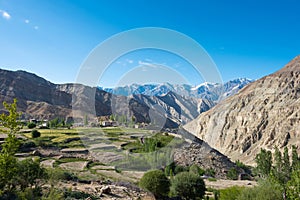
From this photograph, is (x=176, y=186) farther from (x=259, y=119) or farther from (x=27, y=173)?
(x=259, y=119)

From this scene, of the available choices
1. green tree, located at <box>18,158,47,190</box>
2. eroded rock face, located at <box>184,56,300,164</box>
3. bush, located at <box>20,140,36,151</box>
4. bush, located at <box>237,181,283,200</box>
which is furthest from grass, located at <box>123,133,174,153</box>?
eroded rock face, located at <box>184,56,300,164</box>

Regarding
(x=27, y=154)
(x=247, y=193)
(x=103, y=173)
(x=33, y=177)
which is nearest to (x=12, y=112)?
(x=33, y=177)

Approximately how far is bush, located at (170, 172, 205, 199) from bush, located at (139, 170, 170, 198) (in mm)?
503

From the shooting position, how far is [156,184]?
1349 centimetres

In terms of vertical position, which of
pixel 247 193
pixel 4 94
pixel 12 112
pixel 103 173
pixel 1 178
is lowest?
pixel 103 173

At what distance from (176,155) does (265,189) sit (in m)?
20.2

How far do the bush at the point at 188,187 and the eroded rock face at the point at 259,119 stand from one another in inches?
1962

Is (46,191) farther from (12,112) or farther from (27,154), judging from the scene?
(27,154)

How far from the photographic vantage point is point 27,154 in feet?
83.5

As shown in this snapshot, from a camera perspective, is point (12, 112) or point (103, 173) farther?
point (103, 173)

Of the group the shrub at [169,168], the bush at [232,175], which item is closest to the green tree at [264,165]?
the bush at [232,175]

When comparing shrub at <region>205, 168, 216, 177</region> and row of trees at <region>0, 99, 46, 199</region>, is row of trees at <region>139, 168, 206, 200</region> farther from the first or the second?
shrub at <region>205, 168, 216, 177</region>

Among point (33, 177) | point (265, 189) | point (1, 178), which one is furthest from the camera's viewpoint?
point (33, 177)

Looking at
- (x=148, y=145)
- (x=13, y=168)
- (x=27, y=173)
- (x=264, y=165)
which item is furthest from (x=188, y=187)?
(x=264, y=165)
